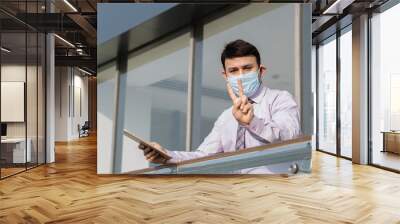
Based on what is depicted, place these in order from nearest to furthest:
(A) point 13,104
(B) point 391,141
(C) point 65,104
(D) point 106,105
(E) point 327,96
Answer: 1. (D) point 106,105
2. (A) point 13,104
3. (B) point 391,141
4. (E) point 327,96
5. (C) point 65,104

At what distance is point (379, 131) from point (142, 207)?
18.4 feet

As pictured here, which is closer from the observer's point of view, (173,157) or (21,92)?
(173,157)

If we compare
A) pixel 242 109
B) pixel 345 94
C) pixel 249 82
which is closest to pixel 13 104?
pixel 242 109

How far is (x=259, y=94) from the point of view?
662 cm

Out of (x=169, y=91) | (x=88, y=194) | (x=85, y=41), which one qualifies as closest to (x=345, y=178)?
(x=169, y=91)

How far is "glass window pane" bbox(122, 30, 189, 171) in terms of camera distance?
6656 mm

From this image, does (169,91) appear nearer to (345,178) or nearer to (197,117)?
(197,117)

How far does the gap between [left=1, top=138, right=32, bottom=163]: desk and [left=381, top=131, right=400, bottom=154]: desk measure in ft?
23.2

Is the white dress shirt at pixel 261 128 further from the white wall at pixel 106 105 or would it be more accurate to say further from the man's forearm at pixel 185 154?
the white wall at pixel 106 105

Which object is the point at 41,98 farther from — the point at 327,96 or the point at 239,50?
the point at 327,96

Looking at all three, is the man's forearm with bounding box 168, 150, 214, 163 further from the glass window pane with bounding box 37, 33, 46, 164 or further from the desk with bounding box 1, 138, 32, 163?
the glass window pane with bounding box 37, 33, 46, 164

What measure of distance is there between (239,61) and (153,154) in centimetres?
219

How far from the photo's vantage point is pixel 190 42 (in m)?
6.69

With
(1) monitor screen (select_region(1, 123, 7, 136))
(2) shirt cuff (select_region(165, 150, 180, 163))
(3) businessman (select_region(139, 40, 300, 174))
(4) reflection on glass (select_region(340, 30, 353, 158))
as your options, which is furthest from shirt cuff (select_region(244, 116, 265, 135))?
(1) monitor screen (select_region(1, 123, 7, 136))
